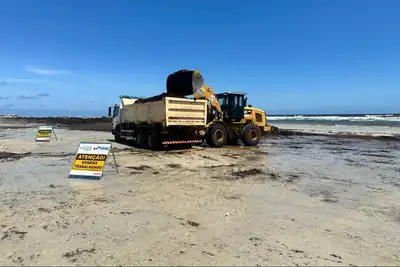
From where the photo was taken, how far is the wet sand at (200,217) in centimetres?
451

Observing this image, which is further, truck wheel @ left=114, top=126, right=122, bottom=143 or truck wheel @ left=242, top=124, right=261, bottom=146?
truck wheel @ left=114, top=126, right=122, bottom=143

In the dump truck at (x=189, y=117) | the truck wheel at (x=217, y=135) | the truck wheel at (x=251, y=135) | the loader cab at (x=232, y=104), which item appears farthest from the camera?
the truck wheel at (x=251, y=135)

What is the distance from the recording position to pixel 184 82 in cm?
1658

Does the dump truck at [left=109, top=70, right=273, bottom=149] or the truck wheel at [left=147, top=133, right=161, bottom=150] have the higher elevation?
the dump truck at [left=109, top=70, right=273, bottom=149]

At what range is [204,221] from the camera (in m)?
5.86

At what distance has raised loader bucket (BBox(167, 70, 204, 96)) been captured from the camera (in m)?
16.4

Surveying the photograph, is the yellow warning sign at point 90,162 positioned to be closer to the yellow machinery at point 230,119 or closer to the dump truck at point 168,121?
the dump truck at point 168,121

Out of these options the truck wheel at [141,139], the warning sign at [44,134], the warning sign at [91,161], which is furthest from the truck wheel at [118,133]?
the warning sign at [91,161]

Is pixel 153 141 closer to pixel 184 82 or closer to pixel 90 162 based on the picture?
pixel 184 82

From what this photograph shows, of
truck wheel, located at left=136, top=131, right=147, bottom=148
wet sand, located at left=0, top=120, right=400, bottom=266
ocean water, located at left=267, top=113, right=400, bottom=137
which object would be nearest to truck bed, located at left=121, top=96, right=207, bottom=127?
truck wheel, located at left=136, top=131, right=147, bottom=148

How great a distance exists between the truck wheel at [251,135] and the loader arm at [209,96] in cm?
190

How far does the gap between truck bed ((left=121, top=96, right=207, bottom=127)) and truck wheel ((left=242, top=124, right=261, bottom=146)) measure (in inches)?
127

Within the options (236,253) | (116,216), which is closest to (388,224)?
(236,253)

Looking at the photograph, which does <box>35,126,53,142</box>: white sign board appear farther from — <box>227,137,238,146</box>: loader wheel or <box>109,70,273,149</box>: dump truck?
<box>227,137,238,146</box>: loader wheel
